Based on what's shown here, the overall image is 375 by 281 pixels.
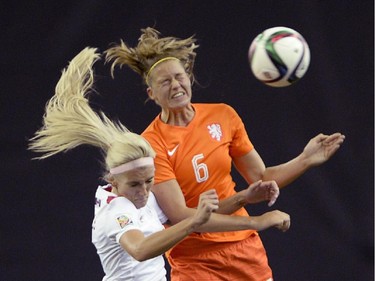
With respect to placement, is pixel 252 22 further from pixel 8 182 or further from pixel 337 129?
pixel 8 182

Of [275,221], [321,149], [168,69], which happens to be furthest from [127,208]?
[321,149]

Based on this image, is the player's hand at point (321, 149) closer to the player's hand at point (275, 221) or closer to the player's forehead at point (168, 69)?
the player's hand at point (275, 221)

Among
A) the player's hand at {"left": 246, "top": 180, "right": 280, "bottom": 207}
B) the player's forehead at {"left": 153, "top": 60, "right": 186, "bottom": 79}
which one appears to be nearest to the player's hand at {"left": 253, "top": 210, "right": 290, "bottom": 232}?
the player's hand at {"left": 246, "top": 180, "right": 280, "bottom": 207}

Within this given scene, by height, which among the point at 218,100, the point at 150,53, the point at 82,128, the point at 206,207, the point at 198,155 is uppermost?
the point at 150,53

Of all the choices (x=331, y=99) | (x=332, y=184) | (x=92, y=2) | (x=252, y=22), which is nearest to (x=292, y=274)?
(x=332, y=184)

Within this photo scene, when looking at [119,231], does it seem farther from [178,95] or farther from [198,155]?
[178,95]

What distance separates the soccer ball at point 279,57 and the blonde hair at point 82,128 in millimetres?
702

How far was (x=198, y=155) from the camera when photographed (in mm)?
5102

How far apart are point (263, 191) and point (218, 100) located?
1.80m

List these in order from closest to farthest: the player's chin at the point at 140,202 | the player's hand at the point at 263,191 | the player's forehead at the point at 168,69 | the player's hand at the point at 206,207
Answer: the player's hand at the point at 206,207, the player's chin at the point at 140,202, the player's hand at the point at 263,191, the player's forehead at the point at 168,69

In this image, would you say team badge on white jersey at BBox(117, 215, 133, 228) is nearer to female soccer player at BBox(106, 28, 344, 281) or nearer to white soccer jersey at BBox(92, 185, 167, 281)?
white soccer jersey at BBox(92, 185, 167, 281)

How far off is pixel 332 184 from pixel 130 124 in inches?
50.1

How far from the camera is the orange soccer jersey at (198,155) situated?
508 centimetres

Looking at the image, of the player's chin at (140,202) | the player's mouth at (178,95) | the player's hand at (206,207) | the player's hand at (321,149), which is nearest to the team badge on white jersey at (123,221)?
the player's chin at (140,202)
